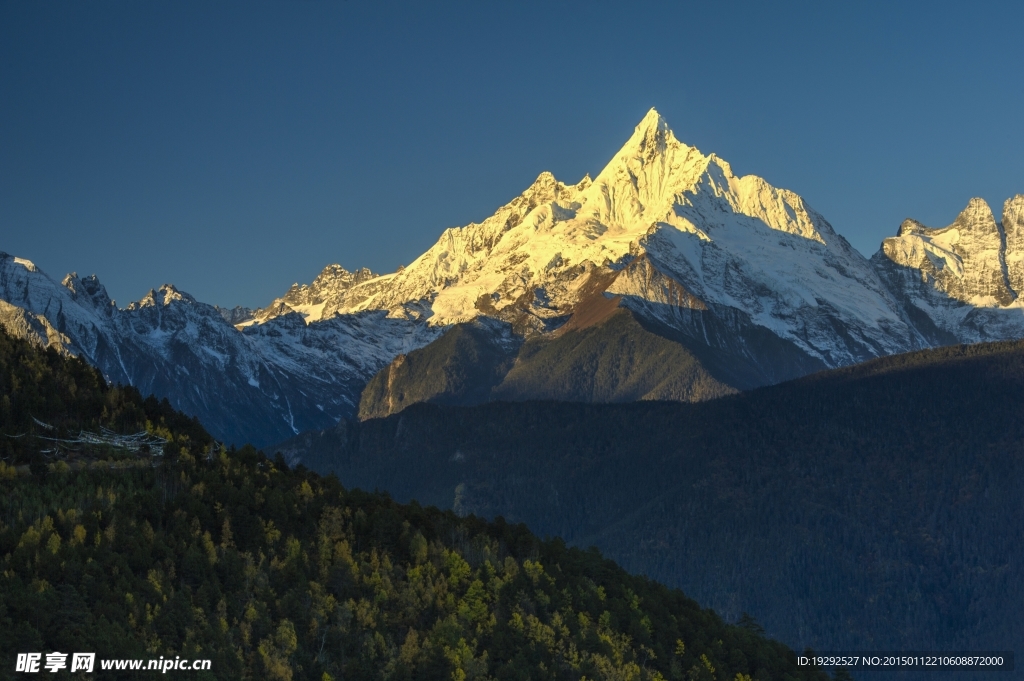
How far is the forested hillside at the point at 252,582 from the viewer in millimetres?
152750

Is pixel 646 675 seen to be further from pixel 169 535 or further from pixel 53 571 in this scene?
pixel 53 571

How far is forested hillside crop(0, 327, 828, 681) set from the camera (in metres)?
153

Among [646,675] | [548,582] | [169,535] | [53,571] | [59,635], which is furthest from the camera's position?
[548,582]

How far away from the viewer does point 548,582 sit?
19562 cm

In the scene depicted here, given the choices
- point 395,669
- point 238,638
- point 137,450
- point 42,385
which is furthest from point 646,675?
point 42,385

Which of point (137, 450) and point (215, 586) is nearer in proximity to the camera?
point (215, 586)

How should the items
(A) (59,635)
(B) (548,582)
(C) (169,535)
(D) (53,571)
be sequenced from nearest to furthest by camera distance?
(A) (59,635) → (D) (53,571) → (C) (169,535) → (B) (548,582)

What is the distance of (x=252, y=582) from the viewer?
6604 inches

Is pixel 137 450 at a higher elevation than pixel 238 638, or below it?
higher

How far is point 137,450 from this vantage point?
189750 mm

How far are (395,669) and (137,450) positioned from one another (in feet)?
140

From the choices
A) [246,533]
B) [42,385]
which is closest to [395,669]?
[246,533]

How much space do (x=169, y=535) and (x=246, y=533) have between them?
29.7 feet

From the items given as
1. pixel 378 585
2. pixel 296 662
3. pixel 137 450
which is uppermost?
pixel 137 450
